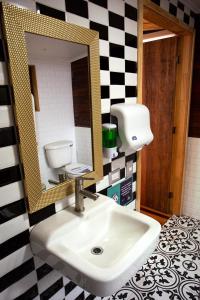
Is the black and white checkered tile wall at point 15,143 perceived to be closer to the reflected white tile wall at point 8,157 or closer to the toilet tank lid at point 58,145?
the reflected white tile wall at point 8,157

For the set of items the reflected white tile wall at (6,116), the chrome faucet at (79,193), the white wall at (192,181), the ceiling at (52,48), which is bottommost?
the white wall at (192,181)

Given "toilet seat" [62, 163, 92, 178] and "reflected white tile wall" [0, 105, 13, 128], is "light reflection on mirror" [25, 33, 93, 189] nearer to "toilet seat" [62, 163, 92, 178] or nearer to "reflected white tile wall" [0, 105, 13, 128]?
"toilet seat" [62, 163, 92, 178]

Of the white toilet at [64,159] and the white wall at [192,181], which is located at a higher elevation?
the white toilet at [64,159]

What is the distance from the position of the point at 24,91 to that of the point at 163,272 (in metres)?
1.71

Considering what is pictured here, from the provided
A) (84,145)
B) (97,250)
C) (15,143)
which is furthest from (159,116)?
(15,143)

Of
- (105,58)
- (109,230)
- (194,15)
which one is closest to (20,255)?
(109,230)

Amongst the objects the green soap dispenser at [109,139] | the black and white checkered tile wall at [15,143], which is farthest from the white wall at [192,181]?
the green soap dispenser at [109,139]

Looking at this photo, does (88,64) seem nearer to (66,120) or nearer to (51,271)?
(66,120)

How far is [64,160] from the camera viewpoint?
107 cm

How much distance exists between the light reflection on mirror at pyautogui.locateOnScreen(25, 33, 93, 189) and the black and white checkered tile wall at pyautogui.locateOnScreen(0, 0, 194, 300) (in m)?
0.12

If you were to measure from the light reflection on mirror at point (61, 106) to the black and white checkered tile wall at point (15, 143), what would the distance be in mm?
119

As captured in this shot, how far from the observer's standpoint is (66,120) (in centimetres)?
105

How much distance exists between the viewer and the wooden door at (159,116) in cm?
220

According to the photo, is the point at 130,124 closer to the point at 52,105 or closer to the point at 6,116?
the point at 52,105
